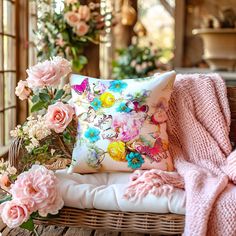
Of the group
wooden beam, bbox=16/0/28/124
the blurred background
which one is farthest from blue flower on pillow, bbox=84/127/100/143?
wooden beam, bbox=16/0/28/124

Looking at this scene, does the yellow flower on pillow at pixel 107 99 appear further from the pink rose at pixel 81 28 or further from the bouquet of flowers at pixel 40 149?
the pink rose at pixel 81 28

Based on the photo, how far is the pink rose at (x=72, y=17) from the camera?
347 cm

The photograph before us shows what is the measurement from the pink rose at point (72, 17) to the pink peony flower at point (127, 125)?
1597mm

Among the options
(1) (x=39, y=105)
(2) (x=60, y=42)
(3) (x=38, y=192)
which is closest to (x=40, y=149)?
(1) (x=39, y=105)

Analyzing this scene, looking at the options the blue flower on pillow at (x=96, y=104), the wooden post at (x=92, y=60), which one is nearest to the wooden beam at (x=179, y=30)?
the wooden post at (x=92, y=60)

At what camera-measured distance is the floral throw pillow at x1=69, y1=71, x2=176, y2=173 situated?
2088mm

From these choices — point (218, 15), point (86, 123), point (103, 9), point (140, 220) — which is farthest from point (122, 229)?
point (218, 15)

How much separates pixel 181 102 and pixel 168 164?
35cm

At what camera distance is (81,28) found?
351 cm

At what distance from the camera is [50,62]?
2.12 meters

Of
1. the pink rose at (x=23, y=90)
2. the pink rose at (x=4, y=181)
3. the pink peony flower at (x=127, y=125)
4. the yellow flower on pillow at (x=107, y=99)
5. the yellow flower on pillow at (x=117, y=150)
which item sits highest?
the pink rose at (x=23, y=90)

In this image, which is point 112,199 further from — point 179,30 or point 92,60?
point 179,30

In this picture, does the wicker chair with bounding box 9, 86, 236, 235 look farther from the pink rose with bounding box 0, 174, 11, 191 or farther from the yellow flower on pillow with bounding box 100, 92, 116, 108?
the yellow flower on pillow with bounding box 100, 92, 116, 108

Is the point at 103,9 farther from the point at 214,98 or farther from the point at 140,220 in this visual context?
the point at 140,220
